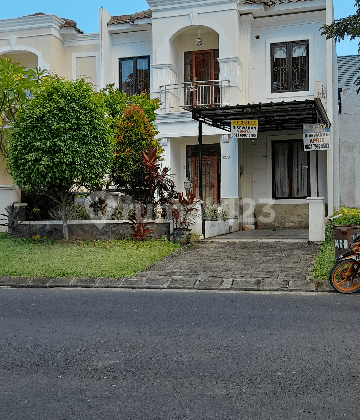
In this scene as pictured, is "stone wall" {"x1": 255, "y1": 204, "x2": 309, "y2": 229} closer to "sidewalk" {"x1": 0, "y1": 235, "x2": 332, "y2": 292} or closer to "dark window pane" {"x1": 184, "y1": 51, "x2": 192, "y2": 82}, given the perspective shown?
"dark window pane" {"x1": 184, "y1": 51, "x2": 192, "y2": 82}

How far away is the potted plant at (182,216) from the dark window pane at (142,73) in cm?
823

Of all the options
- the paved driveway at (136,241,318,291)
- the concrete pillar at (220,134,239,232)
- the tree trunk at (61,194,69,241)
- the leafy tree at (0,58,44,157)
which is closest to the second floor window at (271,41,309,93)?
the concrete pillar at (220,134,239,232)

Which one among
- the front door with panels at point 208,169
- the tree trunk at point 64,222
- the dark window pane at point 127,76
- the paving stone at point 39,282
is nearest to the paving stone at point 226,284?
the paving stone at point 39,282

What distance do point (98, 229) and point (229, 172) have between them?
20.1 ft

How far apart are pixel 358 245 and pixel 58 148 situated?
756cm

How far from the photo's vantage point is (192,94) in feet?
67.7

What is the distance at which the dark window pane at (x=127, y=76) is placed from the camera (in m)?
21.6

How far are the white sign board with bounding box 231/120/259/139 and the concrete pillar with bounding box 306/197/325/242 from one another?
8.61 feet

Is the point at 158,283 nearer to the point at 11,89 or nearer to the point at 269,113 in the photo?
the point at 269,113

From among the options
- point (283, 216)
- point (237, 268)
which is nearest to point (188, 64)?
point (283, 216)

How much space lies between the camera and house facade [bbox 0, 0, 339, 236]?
19000 millimetres

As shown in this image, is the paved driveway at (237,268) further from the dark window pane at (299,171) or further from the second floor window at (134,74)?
the second floor window at (134,74)

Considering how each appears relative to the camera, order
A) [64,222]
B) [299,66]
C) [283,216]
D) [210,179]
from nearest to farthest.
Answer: [64,222] < [299,66] < [283,216] < [210,179]

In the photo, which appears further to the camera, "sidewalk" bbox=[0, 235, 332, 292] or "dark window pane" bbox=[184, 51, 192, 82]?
"dark window pane" bbox=[184, 51, 192, 82]
